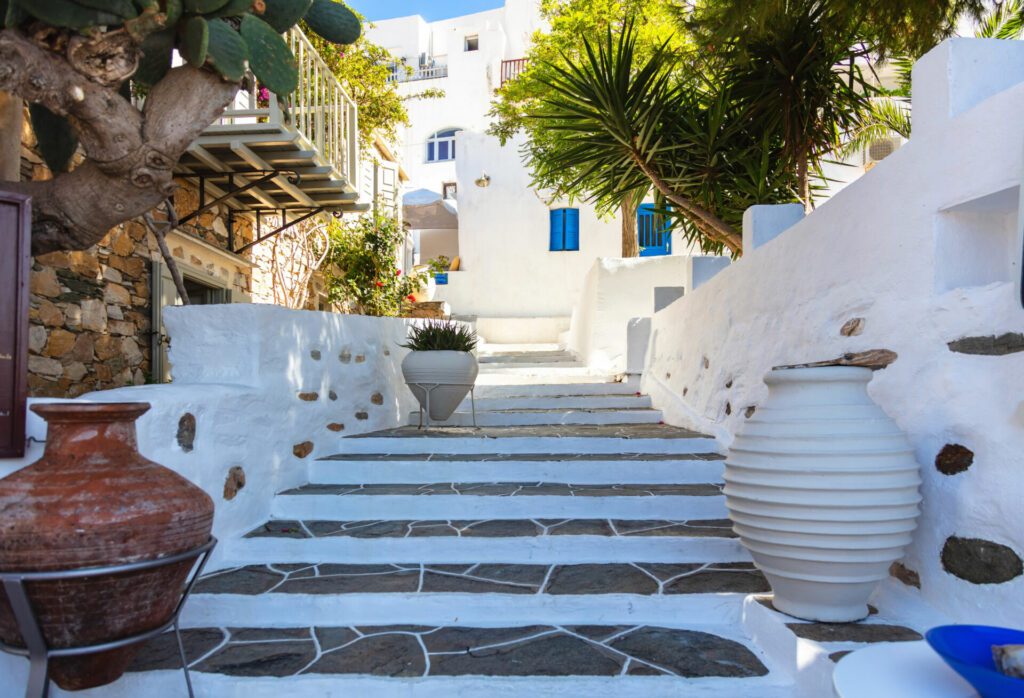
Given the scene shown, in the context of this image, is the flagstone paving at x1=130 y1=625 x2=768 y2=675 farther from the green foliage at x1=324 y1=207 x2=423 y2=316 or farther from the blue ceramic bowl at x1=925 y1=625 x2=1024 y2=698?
the green foliage at x1=324 y1=207 x2=423 y2=316

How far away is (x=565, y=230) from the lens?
44.0 ft

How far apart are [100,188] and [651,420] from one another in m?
3.94

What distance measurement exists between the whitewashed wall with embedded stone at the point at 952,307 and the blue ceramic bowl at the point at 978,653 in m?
0.88

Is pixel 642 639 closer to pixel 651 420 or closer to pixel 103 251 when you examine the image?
pixel 651 420

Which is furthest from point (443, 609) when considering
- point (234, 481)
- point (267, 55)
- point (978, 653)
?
point (267, 55)

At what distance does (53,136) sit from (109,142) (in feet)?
2.46

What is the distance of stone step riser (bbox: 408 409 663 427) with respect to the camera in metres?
5.31

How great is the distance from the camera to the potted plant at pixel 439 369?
4875 millimetres

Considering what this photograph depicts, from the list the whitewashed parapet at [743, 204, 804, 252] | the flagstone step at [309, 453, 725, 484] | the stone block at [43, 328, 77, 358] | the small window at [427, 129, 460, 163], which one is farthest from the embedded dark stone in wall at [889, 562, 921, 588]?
the small window at [427, 129, 460, 163]

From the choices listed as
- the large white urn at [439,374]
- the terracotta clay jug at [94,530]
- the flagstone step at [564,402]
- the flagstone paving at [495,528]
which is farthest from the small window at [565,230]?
the terracotta clay jug at [94,530]

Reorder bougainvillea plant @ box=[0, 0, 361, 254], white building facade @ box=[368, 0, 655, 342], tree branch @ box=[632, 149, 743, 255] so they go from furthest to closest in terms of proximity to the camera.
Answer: white building facade @ box=[368, 0, 655, 342], tree branch @ box=[632, 149, 743, 255], bougainvillea plant @ box=[0, 0, 361, 254]

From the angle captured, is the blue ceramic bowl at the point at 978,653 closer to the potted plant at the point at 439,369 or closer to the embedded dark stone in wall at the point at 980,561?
the embedded dark stone in wall at the point at 980,561

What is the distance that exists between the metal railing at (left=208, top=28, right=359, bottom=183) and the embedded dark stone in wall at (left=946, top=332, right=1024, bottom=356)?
412 centimetres

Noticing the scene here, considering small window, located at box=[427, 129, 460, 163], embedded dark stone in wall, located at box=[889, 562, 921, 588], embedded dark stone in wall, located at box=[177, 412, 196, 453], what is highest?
small window, located at box=[427, 129, 460, 163]
